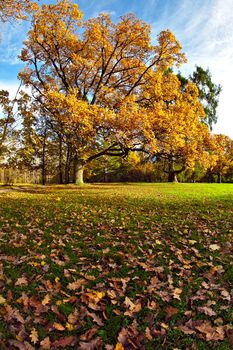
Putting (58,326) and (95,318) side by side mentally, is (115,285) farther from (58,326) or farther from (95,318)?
(58,326)

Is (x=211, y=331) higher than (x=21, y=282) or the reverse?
the reverse

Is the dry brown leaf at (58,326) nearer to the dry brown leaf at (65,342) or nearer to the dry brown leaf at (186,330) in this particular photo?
the dry brown leaf at (65,342)

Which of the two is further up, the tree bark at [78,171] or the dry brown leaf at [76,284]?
the tree bark at [78,171]

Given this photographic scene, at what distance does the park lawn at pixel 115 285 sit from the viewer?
10.5 ft

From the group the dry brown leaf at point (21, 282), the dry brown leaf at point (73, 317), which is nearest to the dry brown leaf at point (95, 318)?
the dry brown leaf at point (73, 317)

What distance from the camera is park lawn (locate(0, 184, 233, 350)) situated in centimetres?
321

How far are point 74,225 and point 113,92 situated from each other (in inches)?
789

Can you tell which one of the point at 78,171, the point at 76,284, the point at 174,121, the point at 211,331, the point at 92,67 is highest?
the point at 92,67

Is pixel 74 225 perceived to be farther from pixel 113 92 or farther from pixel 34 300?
pixel 113 92

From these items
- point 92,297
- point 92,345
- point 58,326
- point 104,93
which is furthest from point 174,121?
point 92,345

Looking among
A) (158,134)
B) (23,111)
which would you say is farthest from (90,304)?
(23,111)

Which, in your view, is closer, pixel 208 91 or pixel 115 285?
pixel 115 285

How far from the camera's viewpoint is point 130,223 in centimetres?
828

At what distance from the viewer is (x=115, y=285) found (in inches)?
171
